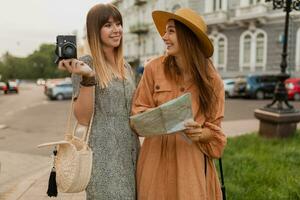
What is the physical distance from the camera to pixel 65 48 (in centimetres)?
204

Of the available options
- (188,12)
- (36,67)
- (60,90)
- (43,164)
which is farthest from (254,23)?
(36,67)

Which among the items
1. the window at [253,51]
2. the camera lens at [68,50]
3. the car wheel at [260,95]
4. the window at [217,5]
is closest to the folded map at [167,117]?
the camera lens at [68,50]

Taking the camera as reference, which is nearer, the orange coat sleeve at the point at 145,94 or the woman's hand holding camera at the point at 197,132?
the woman's hand holding camera at the point at 197,132

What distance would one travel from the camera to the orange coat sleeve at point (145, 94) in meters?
2.25

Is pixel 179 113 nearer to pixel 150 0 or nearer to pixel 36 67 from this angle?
pixel 150 0

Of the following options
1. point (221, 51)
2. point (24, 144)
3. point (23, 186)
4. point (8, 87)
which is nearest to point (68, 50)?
point (23, 186)

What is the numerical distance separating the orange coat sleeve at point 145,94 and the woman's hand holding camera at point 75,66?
1.14ft

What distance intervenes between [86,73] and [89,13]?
1.42ft

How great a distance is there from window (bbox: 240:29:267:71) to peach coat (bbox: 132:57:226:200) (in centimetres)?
2740

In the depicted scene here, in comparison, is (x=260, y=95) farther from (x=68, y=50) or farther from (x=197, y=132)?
(x=68, y=50)

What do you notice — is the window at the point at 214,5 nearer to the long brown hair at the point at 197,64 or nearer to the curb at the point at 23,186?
the curb at the point at 23,186

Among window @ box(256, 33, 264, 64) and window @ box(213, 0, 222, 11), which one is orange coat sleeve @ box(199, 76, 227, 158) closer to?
window @ box(256, 33, 264, 64)

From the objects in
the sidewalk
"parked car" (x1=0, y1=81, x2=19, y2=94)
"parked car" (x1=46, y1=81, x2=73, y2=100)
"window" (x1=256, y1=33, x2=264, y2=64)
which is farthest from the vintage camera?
"parked car" (x1=0, y1=81, x2=19, y2=94)

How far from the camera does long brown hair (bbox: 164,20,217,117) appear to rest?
2209 mm
